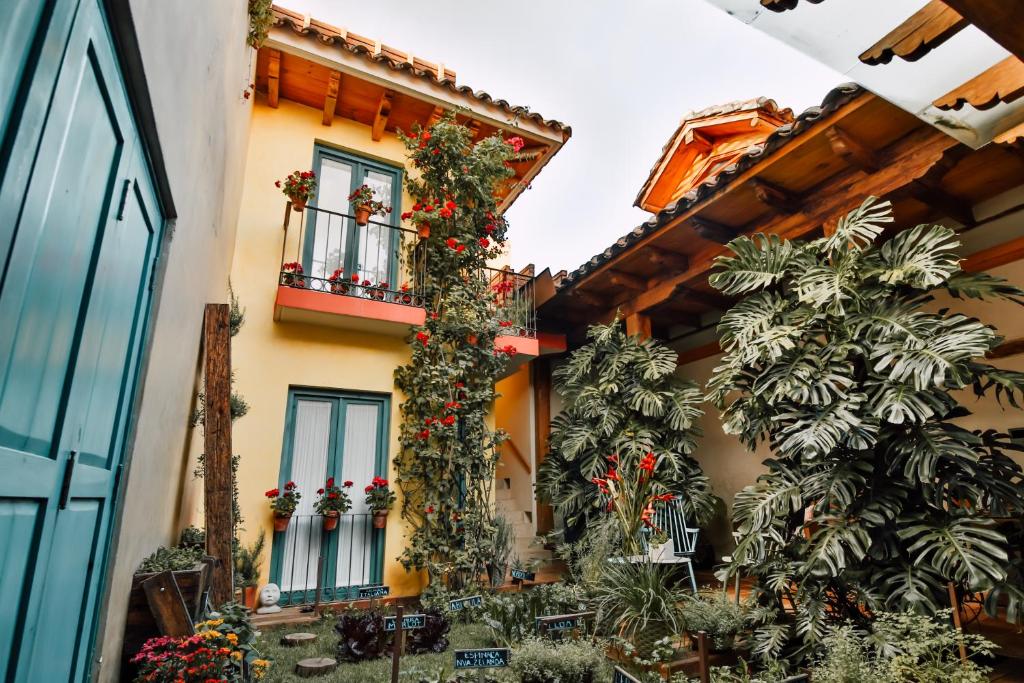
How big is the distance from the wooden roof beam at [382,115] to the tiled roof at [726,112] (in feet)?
15.8

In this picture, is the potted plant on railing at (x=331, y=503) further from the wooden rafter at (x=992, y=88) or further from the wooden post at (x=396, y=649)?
the wooden rafter at (x=992, y=88)

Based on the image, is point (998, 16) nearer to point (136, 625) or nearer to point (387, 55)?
point (136, 625)

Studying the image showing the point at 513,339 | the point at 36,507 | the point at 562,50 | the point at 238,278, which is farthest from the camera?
the point at 562,50

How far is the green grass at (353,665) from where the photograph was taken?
3.15 metres

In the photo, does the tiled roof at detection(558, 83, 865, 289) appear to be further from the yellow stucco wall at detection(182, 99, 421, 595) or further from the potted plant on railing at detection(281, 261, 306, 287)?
the potted plant on railing at detection(281, 261, 306, 287)

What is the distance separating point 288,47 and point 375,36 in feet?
4.69

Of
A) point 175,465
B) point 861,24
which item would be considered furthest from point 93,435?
point 861,24

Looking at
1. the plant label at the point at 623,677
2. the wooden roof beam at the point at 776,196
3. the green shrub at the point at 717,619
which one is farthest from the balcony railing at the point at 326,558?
the wooden roof beam at the point at 776,196

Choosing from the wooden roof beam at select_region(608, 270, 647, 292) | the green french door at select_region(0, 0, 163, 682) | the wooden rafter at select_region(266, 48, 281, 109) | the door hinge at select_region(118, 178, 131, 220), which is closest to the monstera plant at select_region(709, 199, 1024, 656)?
the wooden roof beam at select_region(608, 270, 647, 292)

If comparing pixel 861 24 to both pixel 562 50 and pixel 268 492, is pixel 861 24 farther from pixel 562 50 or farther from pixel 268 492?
pixel 562 50

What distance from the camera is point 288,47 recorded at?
5238 mm

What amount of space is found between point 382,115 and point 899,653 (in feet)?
20.8

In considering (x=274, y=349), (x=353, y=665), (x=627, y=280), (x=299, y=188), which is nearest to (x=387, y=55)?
(x=299, y=188)

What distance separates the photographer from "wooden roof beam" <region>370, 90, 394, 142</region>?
19.5 feet
